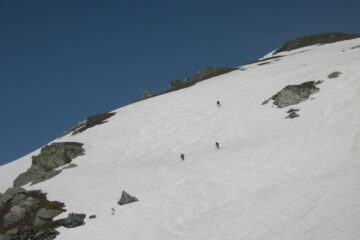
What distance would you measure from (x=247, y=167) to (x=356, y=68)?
27.2 metres

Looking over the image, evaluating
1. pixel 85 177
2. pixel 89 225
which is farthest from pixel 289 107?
pixel 89 225

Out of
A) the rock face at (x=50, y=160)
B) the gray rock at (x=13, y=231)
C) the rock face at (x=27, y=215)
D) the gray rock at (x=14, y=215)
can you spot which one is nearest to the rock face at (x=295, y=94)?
the rock face at (x=50, y=160)

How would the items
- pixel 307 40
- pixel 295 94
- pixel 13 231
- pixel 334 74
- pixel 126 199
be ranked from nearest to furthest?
pixel 13 231 < pixel 126 199 < pixel 295 94 < pixel 334 74 < pixel 307 40

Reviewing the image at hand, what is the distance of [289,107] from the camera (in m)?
51.3

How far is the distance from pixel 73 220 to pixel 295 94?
35.9 meters

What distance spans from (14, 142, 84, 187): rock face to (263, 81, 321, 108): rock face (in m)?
30.6

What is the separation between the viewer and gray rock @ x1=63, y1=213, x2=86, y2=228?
31.0 m

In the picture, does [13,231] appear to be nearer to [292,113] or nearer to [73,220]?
[73,220]

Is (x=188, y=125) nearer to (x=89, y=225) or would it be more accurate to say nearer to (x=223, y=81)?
(x=223, y=81)

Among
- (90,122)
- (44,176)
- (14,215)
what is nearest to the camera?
(14,215)

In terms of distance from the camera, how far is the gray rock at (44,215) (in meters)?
32.9

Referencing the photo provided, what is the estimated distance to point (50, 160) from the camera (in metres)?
51.0

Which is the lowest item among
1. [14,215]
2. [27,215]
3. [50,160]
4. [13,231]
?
[13,231]

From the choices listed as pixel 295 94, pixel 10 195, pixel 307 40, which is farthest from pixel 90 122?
pixel 307 40
